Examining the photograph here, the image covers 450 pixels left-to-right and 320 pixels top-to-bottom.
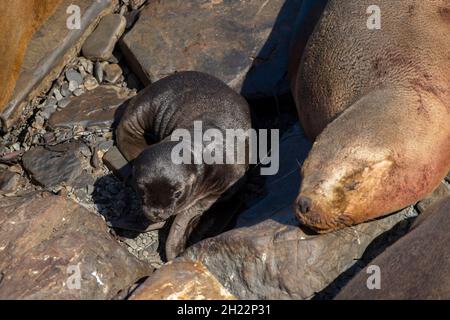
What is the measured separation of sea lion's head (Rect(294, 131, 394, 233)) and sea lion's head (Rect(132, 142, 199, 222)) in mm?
1521

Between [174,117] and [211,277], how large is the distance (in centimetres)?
241

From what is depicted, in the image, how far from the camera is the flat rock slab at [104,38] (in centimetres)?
754

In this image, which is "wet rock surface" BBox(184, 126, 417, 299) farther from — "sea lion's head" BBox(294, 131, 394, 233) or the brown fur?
the brown fur

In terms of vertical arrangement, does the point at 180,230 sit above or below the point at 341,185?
below

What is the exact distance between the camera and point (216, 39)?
24.0 ft

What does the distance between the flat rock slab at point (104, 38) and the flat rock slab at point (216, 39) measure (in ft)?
0.54

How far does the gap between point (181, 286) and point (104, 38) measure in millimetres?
3286

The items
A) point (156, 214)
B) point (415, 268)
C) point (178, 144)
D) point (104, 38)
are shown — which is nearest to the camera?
point (415, 268)

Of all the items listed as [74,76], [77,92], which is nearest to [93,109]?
[77,92]

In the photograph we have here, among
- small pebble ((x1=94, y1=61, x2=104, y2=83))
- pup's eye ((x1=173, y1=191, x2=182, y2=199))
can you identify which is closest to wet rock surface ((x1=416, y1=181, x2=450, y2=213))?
pup's eye ((x1=173, y1=191, x2=182, y2=199))

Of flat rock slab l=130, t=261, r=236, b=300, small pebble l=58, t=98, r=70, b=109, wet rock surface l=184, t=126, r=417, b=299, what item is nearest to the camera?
flat rock slab l=130, t=261, r=236, b=300

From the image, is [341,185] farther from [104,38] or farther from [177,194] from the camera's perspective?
[104,38]

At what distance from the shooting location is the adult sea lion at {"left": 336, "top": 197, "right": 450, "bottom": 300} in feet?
14.7

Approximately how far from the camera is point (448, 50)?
5676 millimetres
